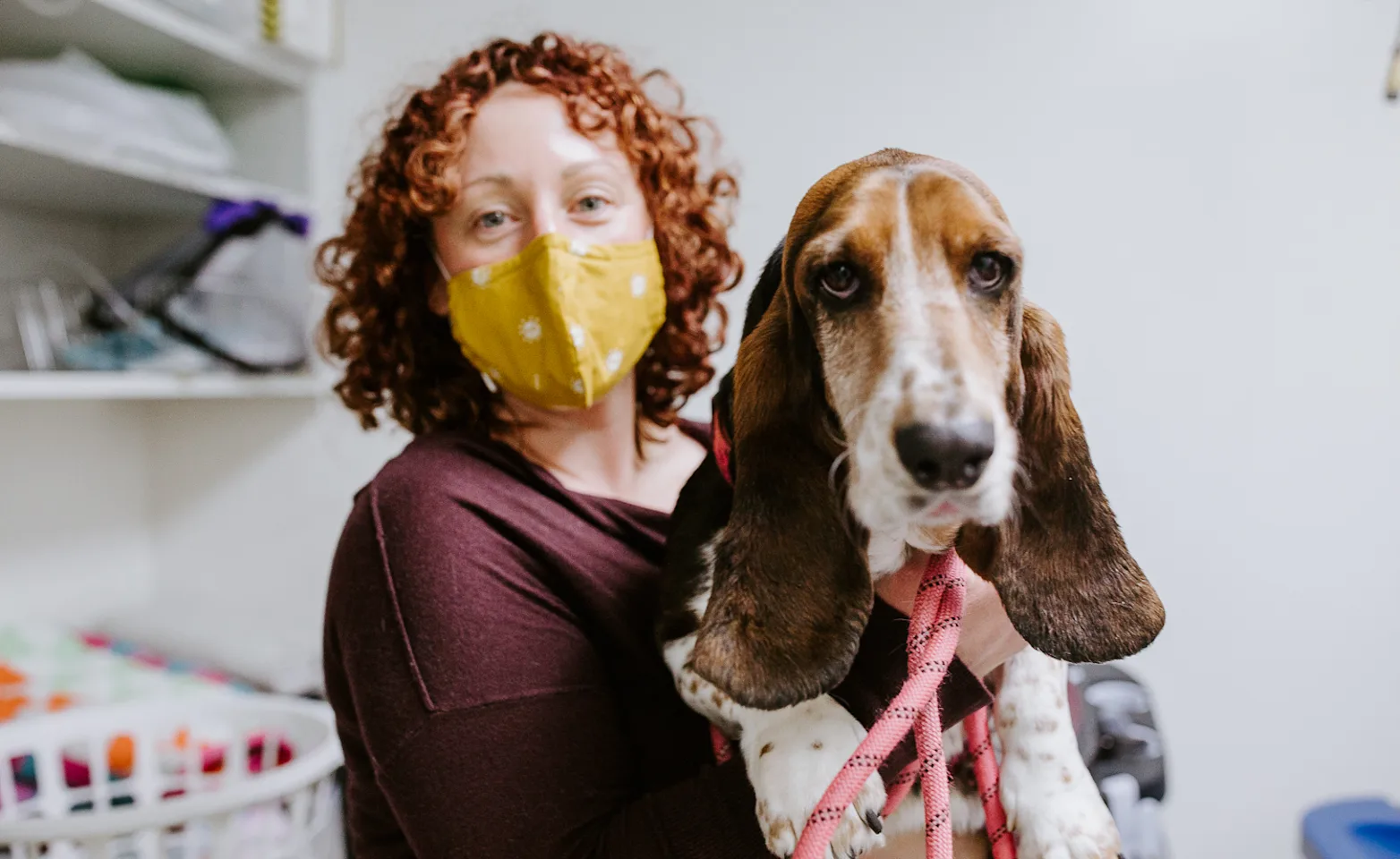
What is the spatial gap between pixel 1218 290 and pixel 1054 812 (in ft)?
4.44

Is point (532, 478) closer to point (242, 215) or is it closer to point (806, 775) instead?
point (806, 775)

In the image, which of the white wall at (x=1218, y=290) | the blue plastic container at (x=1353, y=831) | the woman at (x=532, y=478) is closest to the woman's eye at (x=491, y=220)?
the woman at (x=532, y=478)

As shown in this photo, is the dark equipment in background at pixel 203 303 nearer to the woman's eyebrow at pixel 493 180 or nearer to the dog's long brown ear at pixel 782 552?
the woman's eyebrow at pixel 493 180

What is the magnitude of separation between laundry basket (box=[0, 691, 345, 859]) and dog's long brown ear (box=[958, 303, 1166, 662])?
1786 millimetres

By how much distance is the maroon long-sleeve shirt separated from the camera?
1106 mm

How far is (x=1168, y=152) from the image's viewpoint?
6.03 feet

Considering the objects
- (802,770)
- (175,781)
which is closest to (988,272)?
(802,770)

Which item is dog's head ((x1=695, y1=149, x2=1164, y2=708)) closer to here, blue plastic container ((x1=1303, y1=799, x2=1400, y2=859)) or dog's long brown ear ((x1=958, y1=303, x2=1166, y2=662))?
dog's long brown ear ((x1=958, y1=303, x2=1166, y2=662))

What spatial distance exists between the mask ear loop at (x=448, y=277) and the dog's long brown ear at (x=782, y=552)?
0.73 metres

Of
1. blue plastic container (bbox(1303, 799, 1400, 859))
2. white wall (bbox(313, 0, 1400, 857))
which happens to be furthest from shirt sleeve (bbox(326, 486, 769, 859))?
blue plastic container (bbox(1303, 799, 1400, 859))

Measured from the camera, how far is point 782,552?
0.93m

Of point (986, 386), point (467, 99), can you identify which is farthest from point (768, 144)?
point (986, 386)

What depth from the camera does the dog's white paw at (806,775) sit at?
900 millimetres

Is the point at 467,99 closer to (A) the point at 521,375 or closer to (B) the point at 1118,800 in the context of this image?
(A) the point at 521,375
